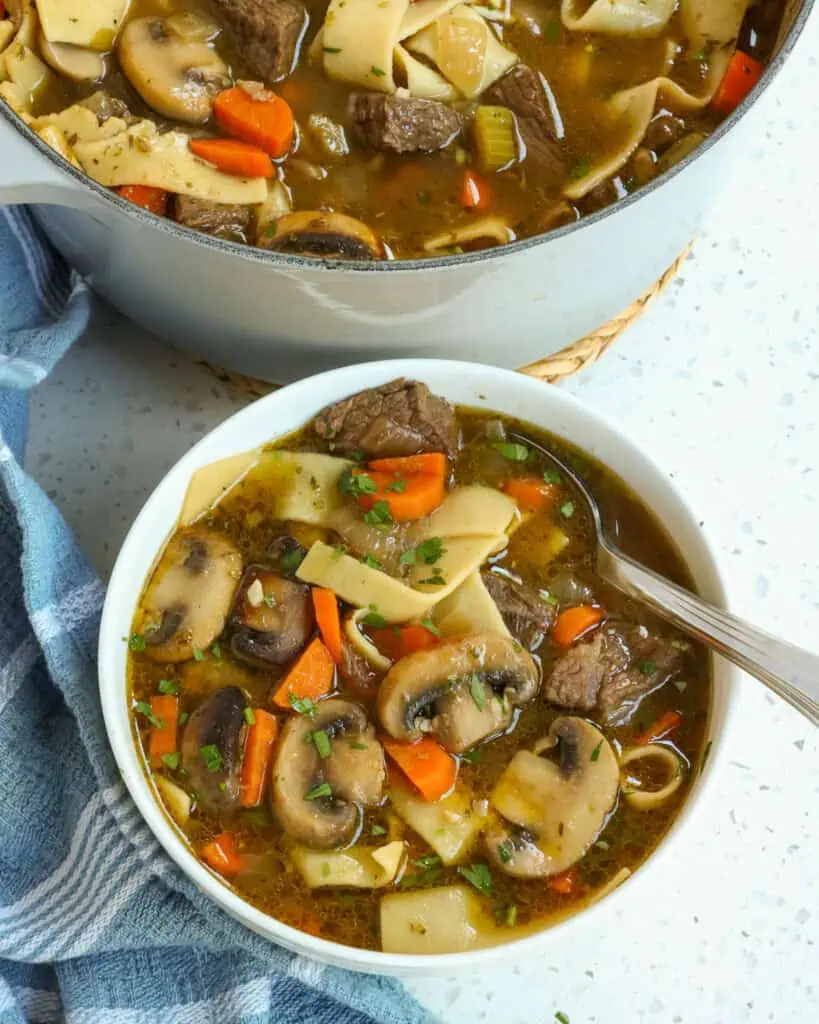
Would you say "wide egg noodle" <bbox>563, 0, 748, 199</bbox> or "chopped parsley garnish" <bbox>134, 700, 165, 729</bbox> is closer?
"chopped parsley garnish" <bbox>134, 700, 165, 729</bbox>

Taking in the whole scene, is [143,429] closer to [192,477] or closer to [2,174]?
[192,477]

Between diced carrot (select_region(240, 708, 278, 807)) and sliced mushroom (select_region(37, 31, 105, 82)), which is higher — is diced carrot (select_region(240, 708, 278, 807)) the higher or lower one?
the lower one

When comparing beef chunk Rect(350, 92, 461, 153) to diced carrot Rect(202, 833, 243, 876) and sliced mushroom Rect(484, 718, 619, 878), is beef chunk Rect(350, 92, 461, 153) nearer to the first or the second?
sliced mushroom Rect(484, 718, 619, 878)

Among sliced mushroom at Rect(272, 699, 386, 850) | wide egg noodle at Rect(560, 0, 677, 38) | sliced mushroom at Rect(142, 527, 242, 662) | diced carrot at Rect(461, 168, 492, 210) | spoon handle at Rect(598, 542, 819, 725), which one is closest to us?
spoon handle at Rect(598, 542, 819, 725)

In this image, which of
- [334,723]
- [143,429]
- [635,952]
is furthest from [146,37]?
[635,952]

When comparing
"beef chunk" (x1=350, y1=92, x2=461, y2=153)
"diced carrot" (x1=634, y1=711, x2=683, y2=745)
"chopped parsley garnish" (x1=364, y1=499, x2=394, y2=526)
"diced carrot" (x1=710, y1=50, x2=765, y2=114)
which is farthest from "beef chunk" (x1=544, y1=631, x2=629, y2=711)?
"diced carrot" (x1=710, y1=50, x2=765, y2=114)

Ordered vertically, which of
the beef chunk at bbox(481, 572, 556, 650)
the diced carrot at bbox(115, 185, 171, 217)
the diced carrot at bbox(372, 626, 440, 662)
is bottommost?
the diced carrot at bbox(372, 626, 440, 662)
